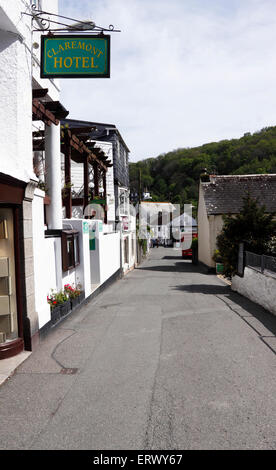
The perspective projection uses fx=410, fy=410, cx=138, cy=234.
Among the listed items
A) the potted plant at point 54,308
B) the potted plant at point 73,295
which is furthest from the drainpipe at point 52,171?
the potted plant at point 54,308

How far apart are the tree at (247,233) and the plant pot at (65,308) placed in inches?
339

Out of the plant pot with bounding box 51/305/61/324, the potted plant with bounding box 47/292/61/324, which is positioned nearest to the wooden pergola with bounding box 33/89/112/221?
the potted plant with bounding box 47/292/61/324

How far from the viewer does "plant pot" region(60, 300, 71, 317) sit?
939 centimetres

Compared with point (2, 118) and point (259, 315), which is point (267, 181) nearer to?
point (259, 315)

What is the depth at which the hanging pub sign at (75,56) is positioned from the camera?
7.07 m

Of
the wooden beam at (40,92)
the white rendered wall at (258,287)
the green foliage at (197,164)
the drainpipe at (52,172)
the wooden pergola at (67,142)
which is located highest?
the green foliage at (197,164)

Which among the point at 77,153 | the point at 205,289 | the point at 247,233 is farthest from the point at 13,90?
the point at 205,289

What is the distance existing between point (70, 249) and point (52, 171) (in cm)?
220

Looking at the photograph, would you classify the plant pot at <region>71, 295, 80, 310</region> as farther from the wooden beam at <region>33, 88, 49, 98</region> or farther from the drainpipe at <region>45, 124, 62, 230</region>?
the wooden beam at <region>33, 88, 49, 98</region>

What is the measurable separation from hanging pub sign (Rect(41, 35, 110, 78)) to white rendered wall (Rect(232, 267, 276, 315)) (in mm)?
7100

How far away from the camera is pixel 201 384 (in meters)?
5.54

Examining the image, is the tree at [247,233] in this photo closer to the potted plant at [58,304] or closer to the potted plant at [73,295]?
the potted plant at [73,295]

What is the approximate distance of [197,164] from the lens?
10644cm
